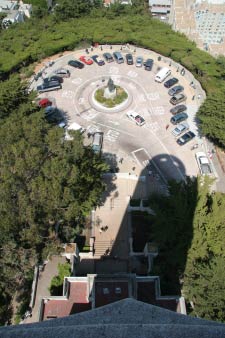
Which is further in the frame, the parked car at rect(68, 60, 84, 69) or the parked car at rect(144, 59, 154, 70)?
the parked car at rect(144, 59, 154, 70)

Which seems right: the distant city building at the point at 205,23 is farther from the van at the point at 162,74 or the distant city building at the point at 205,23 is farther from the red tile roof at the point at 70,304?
the red tile roof at the point at 70,304

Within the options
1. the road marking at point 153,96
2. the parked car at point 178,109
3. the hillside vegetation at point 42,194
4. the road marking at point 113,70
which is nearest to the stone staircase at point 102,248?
the hillside vegetation at point 42,194

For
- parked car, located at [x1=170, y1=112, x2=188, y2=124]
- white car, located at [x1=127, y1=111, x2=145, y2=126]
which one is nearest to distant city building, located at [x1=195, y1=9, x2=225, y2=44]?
parked car, located at [x1=170, y1=112, x2=188, y2=124]

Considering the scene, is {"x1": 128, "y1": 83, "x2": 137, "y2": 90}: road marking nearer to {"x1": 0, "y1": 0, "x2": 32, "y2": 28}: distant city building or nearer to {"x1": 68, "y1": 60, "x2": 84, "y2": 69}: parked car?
{"x1": 68, "y1": 60, "x2": 84, "y2": 69}: parked car

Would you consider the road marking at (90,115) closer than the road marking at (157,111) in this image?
Yes

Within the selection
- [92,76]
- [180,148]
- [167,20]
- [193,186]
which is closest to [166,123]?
[180,148]
